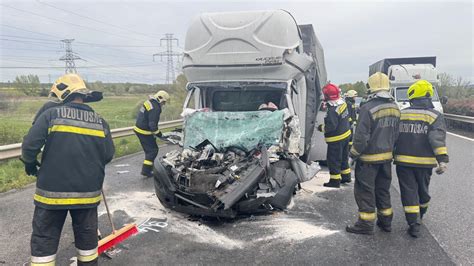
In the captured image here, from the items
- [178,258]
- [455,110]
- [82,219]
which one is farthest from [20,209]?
[455,110]

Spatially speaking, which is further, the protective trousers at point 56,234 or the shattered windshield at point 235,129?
the shattered windshield at point 235,129

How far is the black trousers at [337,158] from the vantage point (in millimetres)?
6176

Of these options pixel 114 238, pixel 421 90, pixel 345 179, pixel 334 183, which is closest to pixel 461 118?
pixel 345 179

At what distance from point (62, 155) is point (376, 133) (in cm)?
344

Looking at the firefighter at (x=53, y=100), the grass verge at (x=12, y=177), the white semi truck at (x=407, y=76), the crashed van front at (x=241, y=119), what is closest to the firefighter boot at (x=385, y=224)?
the crashed van front at (x=241, y=119)

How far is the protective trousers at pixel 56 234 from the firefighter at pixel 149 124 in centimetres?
371

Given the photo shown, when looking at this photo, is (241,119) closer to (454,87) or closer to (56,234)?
(56,234)

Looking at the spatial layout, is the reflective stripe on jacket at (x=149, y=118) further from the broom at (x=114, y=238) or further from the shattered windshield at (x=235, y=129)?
the broom at (x=114, y=238)

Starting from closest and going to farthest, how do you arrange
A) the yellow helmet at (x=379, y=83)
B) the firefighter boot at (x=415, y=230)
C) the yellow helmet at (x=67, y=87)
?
the yellow helmet at (x=67, y=87) → the firefighter boot at (x=415, y=230) → the yellow helmet at (x=379, y=83)

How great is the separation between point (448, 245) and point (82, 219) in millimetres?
3740

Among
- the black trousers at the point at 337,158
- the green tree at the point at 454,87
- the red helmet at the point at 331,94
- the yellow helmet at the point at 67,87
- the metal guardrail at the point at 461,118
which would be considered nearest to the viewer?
the yellow helmet at the point at 67,87

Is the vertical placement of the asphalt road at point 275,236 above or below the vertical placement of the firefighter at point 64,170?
below

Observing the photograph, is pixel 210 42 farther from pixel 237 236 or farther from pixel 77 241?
pixel 77 241

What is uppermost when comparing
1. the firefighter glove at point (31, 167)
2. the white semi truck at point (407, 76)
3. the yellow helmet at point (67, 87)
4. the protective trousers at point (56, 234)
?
the white semi truck at point (407, 76)
